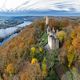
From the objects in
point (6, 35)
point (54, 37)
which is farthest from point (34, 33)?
point (6, 35)

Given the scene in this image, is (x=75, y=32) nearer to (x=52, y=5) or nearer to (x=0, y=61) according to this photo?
(x=0, y=61)

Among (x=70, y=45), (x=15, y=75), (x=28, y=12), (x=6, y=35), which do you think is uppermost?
(x=28, y=12)

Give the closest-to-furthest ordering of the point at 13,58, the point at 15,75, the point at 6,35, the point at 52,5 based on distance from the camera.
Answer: the point at 52,5, the point at 6,35, the point at 15,75, the point at 13,58

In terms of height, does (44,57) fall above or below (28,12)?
below

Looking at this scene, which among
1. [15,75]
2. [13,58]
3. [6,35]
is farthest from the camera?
[13,58]

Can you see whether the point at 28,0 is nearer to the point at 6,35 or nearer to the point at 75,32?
the point at 6,35

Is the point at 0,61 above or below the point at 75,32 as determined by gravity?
below

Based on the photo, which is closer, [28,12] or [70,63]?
Answer: [28,12]

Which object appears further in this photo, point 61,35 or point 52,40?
point 61,35

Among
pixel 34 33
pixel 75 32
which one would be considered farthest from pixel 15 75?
pixel 75 32
